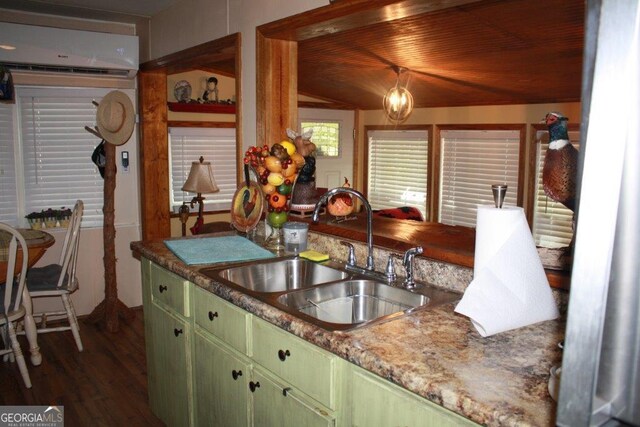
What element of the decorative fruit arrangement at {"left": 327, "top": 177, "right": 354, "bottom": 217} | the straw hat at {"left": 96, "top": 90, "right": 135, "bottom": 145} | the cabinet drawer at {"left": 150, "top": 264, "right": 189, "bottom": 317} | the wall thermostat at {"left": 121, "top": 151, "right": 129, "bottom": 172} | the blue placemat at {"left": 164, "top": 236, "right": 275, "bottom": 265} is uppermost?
the straw hat at {"left": 96, "top": 90, "right": 135, "bottom": 145}

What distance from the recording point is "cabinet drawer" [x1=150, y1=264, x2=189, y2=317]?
2.36 metres

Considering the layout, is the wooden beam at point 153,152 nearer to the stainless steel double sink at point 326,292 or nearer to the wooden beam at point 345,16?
the wooden beam at point 345,16

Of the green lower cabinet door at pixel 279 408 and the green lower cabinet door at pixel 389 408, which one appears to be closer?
the green lower cabinet door at pixel 389 408

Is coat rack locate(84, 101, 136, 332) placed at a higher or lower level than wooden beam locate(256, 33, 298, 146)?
lower

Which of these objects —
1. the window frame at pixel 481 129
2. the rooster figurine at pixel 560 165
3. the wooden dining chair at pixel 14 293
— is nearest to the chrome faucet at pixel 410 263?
the rooster figurine at pixel 560 165

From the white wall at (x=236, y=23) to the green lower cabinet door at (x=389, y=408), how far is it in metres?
1.64

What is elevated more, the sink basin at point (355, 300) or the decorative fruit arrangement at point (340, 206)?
the decorative fruit arrangement at point (340, 206)

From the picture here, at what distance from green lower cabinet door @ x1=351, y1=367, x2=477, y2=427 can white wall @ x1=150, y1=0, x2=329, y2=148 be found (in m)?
1.64

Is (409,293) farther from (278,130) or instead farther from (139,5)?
(139,5)

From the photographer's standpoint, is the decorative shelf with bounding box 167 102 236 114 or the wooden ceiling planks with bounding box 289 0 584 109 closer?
the wooden ceiling planks with bounding box 289 0 584 109

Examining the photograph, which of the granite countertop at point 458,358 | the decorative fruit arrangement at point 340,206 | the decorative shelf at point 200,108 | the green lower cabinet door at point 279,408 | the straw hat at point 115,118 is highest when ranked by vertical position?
the decorative shelf at point 200,108

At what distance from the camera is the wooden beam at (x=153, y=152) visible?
14.7 ft

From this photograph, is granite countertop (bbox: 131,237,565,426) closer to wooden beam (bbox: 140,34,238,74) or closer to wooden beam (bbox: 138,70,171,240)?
wooden beam (bbox: 140,34,238,74)

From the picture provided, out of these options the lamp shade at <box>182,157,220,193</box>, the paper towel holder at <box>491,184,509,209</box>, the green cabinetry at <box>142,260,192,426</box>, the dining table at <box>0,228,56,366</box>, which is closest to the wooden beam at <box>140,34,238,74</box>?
the lamp shade at <box>182,157,220,193</box>
